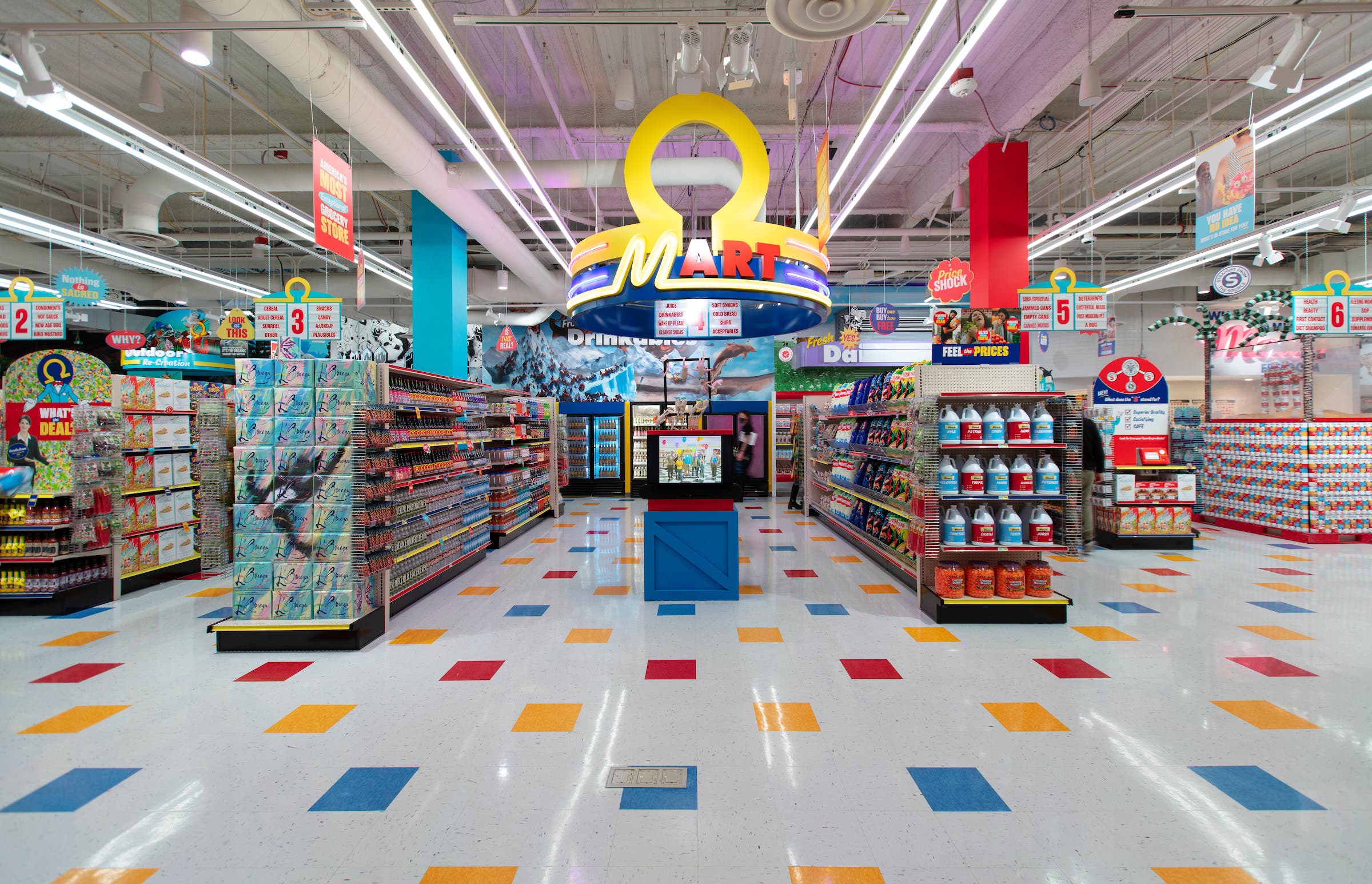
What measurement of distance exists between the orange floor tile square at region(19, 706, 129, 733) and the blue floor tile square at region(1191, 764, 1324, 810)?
4.74m

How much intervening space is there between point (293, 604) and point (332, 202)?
2831mm

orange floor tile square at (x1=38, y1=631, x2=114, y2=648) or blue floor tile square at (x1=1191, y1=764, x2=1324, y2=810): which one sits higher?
blue floor tile square at (x1=1191, y1=764, x2=1324, y2=810)

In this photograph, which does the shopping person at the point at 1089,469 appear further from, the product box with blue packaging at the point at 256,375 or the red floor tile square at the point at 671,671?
the product box with blue packaging at the point at 256,375

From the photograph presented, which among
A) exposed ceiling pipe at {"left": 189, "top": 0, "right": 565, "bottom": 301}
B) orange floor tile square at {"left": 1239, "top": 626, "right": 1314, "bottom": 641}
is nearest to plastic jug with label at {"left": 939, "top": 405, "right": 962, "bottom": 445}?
orange floor tile square at {"left": 1239, "top": 626, "right": 1314, "bottom": 641}

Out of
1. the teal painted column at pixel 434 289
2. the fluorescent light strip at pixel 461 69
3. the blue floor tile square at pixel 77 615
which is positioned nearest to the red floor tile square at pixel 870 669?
the fluorescent light strip at pixel 461 69

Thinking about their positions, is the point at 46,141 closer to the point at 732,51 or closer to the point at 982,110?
the point at 732,51

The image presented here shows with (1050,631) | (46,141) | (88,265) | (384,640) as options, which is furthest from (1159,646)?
(88,265)

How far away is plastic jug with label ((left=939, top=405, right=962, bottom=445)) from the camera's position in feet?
14.4

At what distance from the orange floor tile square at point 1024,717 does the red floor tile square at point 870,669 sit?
20.6 inches

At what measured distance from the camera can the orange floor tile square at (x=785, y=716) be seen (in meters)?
2.78

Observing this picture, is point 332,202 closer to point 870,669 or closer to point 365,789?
point 365,789

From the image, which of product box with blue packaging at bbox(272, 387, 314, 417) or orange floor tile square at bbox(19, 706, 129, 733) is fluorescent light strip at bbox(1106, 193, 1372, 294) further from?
orange floor tile square at bbox(19, 706, 129, 733)

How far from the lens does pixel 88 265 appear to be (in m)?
12.7

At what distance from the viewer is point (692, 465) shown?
4906 millimetres
